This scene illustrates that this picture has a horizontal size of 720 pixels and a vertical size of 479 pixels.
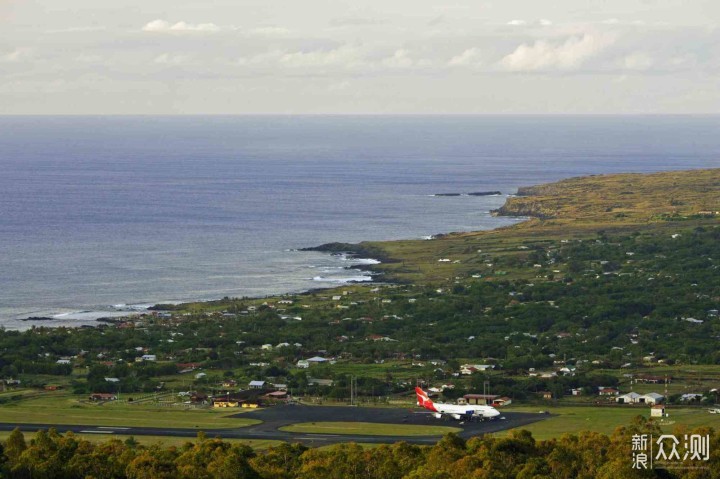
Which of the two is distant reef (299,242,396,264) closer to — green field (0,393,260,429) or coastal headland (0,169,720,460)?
coastal headland (0,169,720,460)

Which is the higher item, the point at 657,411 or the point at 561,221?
the point at 561,221

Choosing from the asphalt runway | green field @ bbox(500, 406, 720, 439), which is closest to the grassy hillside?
green field @ bbox(500, 406, 720, 439)

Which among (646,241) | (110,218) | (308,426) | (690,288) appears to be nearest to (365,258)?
(646,241)

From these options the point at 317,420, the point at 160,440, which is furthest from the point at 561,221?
the point at 160,440

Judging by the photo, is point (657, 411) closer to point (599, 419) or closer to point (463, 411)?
point (599, 419)

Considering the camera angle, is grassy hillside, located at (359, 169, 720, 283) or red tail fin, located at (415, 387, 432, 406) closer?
red tail fin, located at (415, 387, 432, 406)

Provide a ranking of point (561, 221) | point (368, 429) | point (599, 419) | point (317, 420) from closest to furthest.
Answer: point (368, 429) < point (317, 420) < point (599, 419) < point (561, 221)
